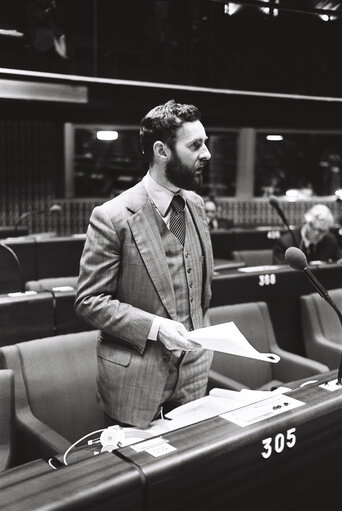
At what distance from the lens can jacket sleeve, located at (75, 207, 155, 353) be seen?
5.22 feet

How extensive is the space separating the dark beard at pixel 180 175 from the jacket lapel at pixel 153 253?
0.13 metres

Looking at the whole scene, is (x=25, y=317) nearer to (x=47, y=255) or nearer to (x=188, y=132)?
(x=188, y=132)

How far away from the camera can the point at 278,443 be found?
48.2 inches

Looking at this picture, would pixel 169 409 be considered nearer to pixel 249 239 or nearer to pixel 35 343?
pixel 35 343

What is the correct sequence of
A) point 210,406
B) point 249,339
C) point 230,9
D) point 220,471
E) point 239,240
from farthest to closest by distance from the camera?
point 239,240
point 230,9
point 249,339
point 210,406
point 220,471

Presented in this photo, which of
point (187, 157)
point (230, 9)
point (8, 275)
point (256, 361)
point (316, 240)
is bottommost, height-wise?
point (256, 361)

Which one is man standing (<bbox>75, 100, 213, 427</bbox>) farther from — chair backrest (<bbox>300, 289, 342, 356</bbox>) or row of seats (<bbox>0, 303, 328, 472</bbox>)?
chair backrest (<bbox>300, 289, 342, 356</bbox>)

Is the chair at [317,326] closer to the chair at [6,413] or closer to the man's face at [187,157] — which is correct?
the chair at [6,413]

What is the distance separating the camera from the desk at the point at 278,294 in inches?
148

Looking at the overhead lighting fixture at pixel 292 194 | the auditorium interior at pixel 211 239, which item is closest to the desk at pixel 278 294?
the auditorium interior at pixel 211 239

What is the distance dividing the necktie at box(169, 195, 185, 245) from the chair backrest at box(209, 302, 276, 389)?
5.22 ft

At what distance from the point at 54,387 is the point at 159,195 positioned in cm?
125

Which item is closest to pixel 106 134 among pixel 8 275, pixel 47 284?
pixel 8 275

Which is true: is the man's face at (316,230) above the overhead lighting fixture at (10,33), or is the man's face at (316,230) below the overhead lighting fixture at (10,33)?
below
